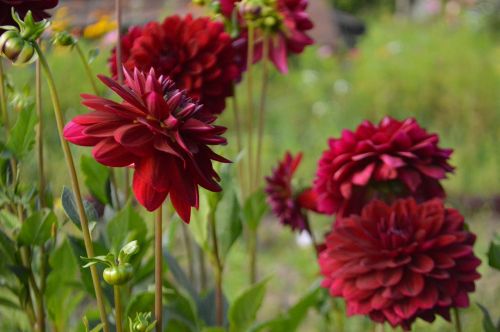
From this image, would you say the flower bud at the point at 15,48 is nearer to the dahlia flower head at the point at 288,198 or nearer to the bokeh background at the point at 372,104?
the dahlia flower head at the point at 288,198

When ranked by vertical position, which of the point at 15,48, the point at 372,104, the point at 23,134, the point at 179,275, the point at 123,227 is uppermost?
the point at 15,48

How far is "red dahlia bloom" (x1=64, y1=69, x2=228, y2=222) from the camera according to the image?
0.51 m

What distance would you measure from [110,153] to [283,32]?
525 mm

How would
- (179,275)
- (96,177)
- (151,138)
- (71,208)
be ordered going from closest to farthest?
(151,138), (71,208), (96,177), (179,275)

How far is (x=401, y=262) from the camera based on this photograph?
76cm

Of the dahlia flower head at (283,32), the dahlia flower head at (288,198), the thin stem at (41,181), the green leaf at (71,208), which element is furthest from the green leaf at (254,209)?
the green leaf at (71,208)

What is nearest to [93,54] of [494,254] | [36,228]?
[36,228]

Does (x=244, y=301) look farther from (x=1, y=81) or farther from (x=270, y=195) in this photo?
(x=1, y=81)

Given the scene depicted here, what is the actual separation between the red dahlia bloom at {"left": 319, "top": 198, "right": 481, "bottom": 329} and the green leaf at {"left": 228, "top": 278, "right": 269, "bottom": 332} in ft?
0.43

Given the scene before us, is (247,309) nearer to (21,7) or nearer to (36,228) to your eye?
(36,228)

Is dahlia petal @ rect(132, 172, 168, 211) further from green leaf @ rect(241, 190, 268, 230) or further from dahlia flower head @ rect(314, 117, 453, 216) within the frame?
green leaf @ rect(241, 190, 268, 230)

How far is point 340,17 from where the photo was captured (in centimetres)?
606

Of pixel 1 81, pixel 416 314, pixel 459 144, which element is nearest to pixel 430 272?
pixel 416 314

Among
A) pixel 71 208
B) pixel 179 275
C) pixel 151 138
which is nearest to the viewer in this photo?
pixel 151 138
